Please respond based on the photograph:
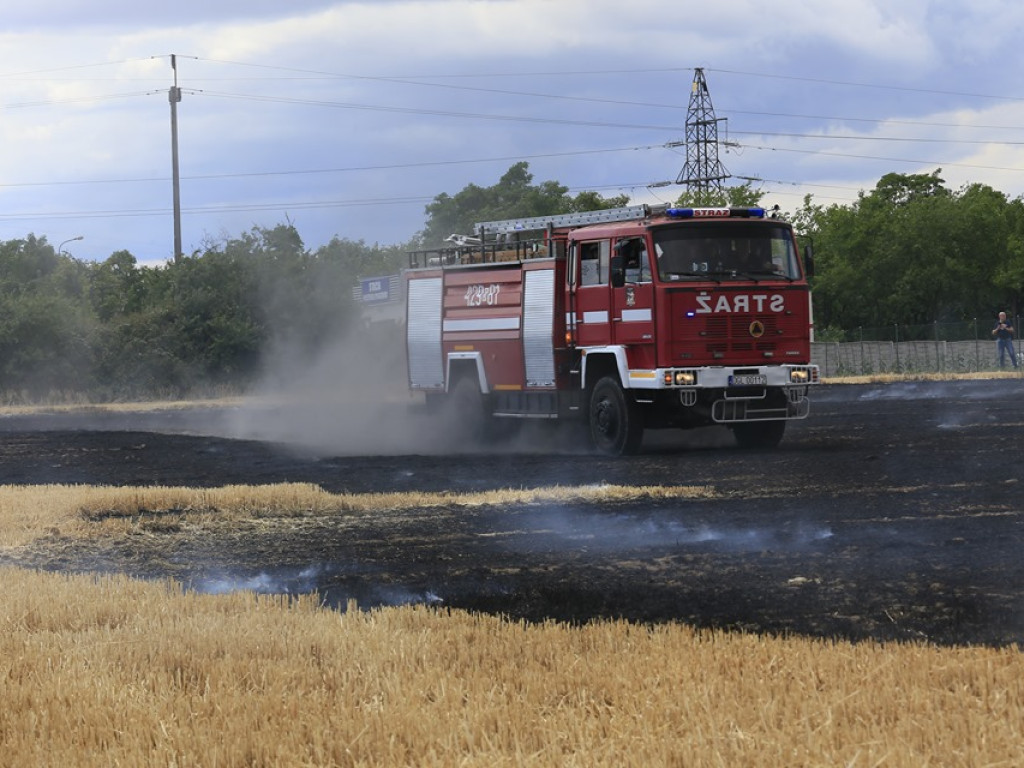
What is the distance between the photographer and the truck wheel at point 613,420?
20297 millimetres

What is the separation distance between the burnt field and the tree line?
19.1 metres

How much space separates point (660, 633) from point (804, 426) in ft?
58.8

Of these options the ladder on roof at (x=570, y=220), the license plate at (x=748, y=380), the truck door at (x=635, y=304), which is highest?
the ladder on roof at (x=570, y=220)

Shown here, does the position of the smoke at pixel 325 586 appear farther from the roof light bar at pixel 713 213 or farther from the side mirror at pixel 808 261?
the side mirror at pixel 808 261

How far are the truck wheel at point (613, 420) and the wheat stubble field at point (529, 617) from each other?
1558 mm

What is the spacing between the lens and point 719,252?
20.0 meters

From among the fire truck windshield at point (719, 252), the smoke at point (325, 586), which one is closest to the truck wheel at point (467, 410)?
the fire truck windshield at point (719, 252)

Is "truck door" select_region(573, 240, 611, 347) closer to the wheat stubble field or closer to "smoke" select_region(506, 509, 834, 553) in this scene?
the wheat stubble field

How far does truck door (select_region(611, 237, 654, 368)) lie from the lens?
1981cm

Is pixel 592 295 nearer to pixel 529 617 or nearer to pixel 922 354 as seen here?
pixel 529 617

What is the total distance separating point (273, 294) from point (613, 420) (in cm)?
3304

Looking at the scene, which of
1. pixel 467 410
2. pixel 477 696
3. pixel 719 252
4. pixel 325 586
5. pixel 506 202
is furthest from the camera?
pixel 506 202

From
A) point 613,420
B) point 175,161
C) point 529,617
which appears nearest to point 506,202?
point 175,161

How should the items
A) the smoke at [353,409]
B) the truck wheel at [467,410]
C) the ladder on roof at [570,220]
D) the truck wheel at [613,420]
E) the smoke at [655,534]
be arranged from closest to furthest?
the smoke at [655,534] < the truck wheel at [613,420] < the ladder on roof at [570,220] < the truck wheel at [467,410] < the smoke at [353,409]
